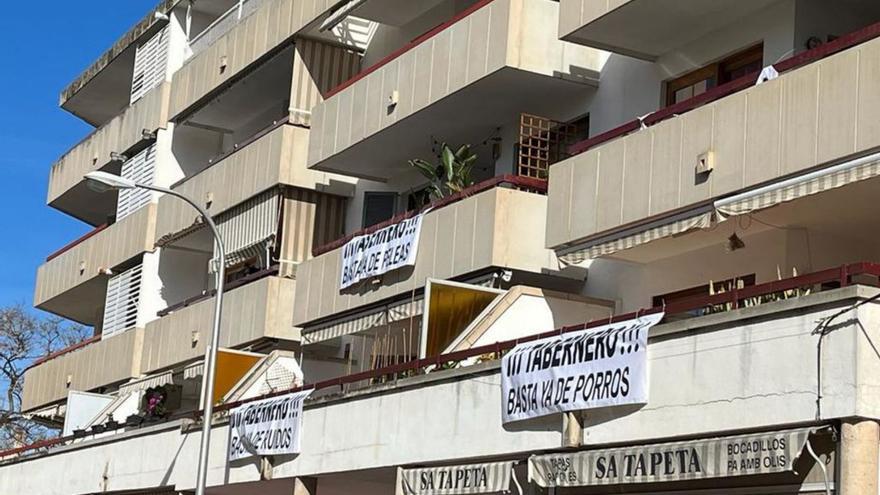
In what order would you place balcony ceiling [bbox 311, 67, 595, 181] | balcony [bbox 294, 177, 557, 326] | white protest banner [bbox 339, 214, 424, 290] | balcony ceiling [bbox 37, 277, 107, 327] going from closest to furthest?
balcony [bbox 294, 177, 557, 326] < balcony ceiling [bbox 311, 67, 595, 181] < white protest banner [bbox 339, 214, 424, 290] < balcony ceiling [bbox 37, 277, 107, 327]

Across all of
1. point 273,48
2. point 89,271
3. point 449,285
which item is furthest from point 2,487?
point 449,285

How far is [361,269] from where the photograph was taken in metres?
26.3

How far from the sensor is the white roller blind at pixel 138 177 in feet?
125

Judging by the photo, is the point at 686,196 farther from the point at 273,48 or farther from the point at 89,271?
the point at 89,271

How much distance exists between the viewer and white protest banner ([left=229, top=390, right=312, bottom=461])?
23.7m

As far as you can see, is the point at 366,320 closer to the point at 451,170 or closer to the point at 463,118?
the point at 451,170

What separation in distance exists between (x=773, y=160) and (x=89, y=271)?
27540 mm

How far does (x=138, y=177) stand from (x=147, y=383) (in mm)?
6122

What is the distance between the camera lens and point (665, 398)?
16.0m

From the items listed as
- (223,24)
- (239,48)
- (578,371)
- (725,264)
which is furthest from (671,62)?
(223,24)

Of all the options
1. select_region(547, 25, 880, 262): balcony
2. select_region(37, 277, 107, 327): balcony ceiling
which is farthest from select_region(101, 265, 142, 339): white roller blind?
select_region(547, 25, 880, 262): balcony

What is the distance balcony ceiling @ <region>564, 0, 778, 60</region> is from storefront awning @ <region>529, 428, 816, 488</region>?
6.16 meters

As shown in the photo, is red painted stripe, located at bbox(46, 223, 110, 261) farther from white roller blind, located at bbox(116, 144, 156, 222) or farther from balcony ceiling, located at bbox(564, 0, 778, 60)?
balcony ceiling, located at bbox(564, 0, 778, 60)

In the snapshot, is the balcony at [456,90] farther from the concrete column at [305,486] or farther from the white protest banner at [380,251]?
the concrete column at [305,486]
